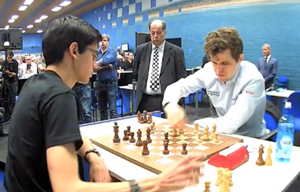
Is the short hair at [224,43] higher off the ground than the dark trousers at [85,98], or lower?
higher

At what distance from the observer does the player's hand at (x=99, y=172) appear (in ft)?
4.16

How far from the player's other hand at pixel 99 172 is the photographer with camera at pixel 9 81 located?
5272 millimetres

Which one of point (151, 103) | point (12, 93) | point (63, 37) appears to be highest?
point (63, 37)

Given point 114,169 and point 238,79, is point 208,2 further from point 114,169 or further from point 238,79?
point 114,169

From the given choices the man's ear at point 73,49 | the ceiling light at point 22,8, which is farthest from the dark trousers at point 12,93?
the ceiling light at point 22,8

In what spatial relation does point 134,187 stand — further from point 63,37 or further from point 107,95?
point 107,95

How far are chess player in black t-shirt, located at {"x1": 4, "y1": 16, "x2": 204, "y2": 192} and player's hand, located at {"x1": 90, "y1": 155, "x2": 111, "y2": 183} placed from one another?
11.7 inches

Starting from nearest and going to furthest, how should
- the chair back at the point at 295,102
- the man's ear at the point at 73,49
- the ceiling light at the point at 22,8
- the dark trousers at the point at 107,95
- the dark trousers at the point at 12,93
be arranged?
the man's ear at the point at 73,49 < the chair back at the point at 295,102 < the dark trousers at the point at 107,95 < the dark trousers at the point at 12,93 < the ceiling light at the point at 22,8

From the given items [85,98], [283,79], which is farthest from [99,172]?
[283,79]

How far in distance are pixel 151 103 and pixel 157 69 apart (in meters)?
0.42

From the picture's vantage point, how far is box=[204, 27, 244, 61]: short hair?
1817mm

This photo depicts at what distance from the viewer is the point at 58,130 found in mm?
854

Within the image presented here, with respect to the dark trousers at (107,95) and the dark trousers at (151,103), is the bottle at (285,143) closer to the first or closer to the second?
→ the dark trousers at (151,103)

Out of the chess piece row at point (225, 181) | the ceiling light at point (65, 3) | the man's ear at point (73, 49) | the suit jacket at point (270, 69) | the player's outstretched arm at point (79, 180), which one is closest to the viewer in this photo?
the player's outstretched arm at point (79, 180)
